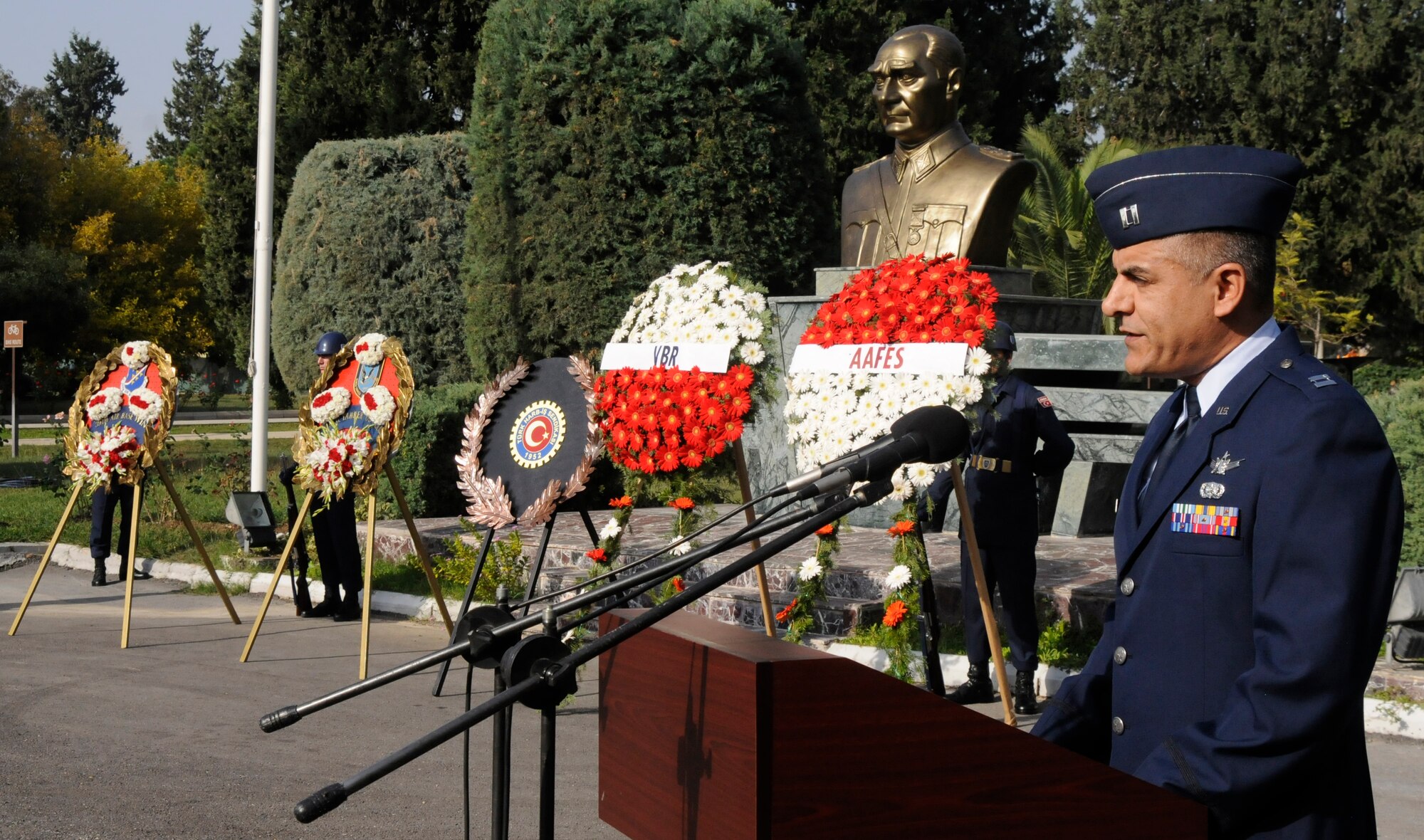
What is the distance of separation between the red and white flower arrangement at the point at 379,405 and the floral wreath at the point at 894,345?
2808 mm

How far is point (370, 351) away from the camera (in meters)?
8.70

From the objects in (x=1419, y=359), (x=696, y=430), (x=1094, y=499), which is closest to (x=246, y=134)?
(x=1094, y=499)

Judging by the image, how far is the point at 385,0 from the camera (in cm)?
2595

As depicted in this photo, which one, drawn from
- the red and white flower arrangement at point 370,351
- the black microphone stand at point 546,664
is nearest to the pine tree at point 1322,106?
the red and white flower arrangement at point 370,351

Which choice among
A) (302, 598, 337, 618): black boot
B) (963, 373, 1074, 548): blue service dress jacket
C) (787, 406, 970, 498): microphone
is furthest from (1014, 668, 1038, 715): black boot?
(302, 598, 337, 618): black boot

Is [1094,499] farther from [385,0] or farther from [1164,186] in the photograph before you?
[385,0]

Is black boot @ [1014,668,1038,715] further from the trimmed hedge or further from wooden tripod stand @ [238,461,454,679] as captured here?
the trimmed hedge

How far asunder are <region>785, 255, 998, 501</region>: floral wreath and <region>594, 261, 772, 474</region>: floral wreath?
0.95ft

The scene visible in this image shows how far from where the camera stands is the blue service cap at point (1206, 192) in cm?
232

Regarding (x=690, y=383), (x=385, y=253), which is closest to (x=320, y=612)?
(x=690, y=383)

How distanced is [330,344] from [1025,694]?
5.71 metres

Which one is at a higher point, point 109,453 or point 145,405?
point 145,405

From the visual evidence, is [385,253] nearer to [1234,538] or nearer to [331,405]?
[331,405]

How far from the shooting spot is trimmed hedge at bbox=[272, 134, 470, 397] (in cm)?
2241
